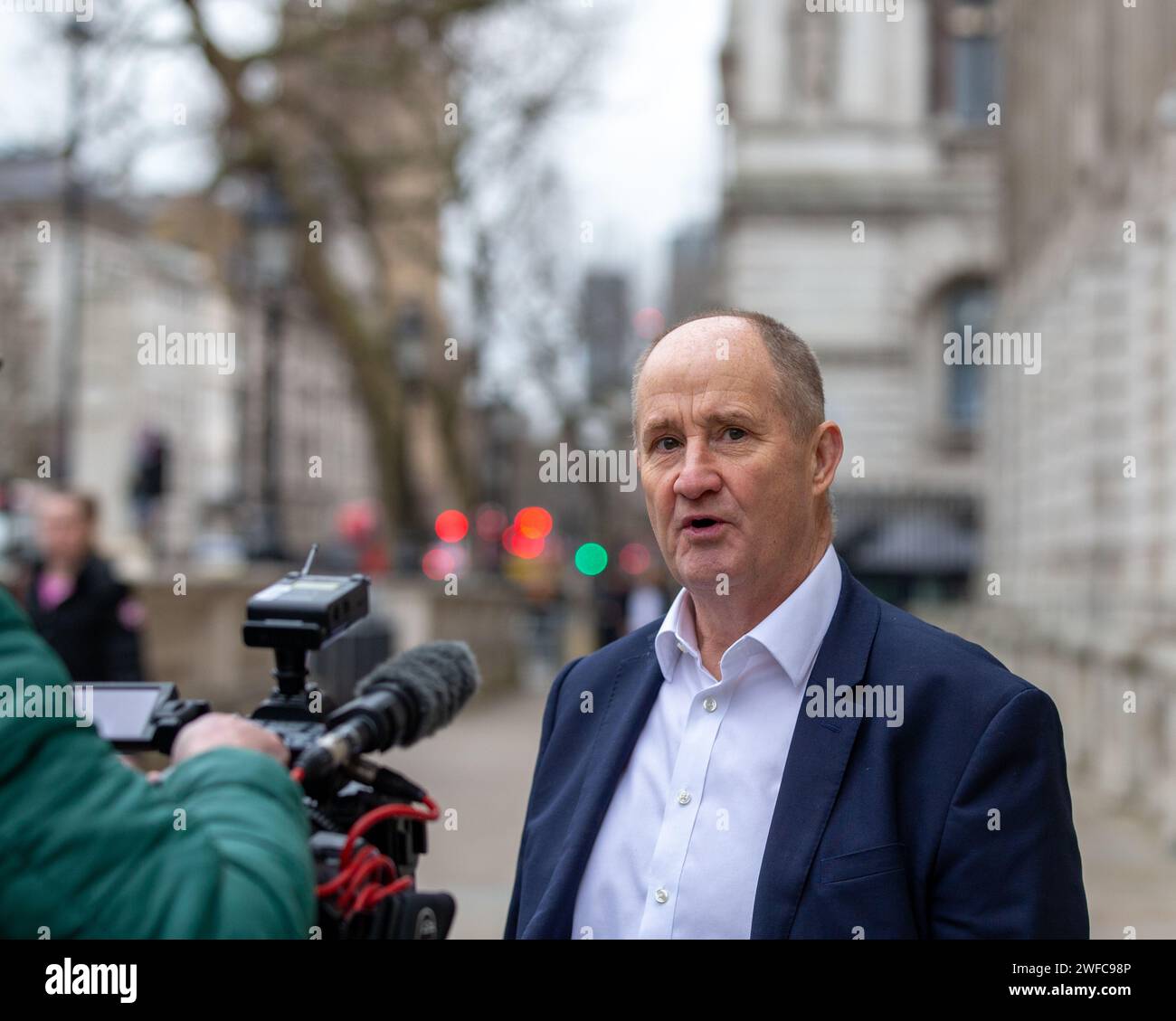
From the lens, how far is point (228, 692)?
1486cm

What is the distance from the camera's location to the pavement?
8203 mm

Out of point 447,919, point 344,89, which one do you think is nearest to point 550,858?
point 447,919

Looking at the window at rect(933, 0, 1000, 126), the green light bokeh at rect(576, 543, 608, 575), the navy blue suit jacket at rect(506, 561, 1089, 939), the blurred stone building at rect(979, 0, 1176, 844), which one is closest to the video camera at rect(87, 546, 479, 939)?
the navy blue suit jacket at rect(506, 561, 1089, 939)

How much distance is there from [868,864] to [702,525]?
23.7 inches

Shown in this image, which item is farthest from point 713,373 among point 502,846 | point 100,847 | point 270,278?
point 270,278

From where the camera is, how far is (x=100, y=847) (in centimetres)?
180

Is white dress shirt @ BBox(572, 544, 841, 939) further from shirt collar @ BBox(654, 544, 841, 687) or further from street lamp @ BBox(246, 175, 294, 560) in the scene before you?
street lamp @ BBox(246, 175, 294, 560)

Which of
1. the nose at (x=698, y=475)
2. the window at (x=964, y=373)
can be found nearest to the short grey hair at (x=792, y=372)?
the nose at (x=698, y=475)

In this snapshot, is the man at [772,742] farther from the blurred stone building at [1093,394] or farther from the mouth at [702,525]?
the blurred stone building at [1093,394]

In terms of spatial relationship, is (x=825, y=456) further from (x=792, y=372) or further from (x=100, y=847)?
(x=100, y=847)

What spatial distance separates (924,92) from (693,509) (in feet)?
120

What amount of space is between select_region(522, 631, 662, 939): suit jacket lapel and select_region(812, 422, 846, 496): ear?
1.37 feet

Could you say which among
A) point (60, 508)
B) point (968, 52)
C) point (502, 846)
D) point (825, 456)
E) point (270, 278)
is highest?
point (968, 52)
